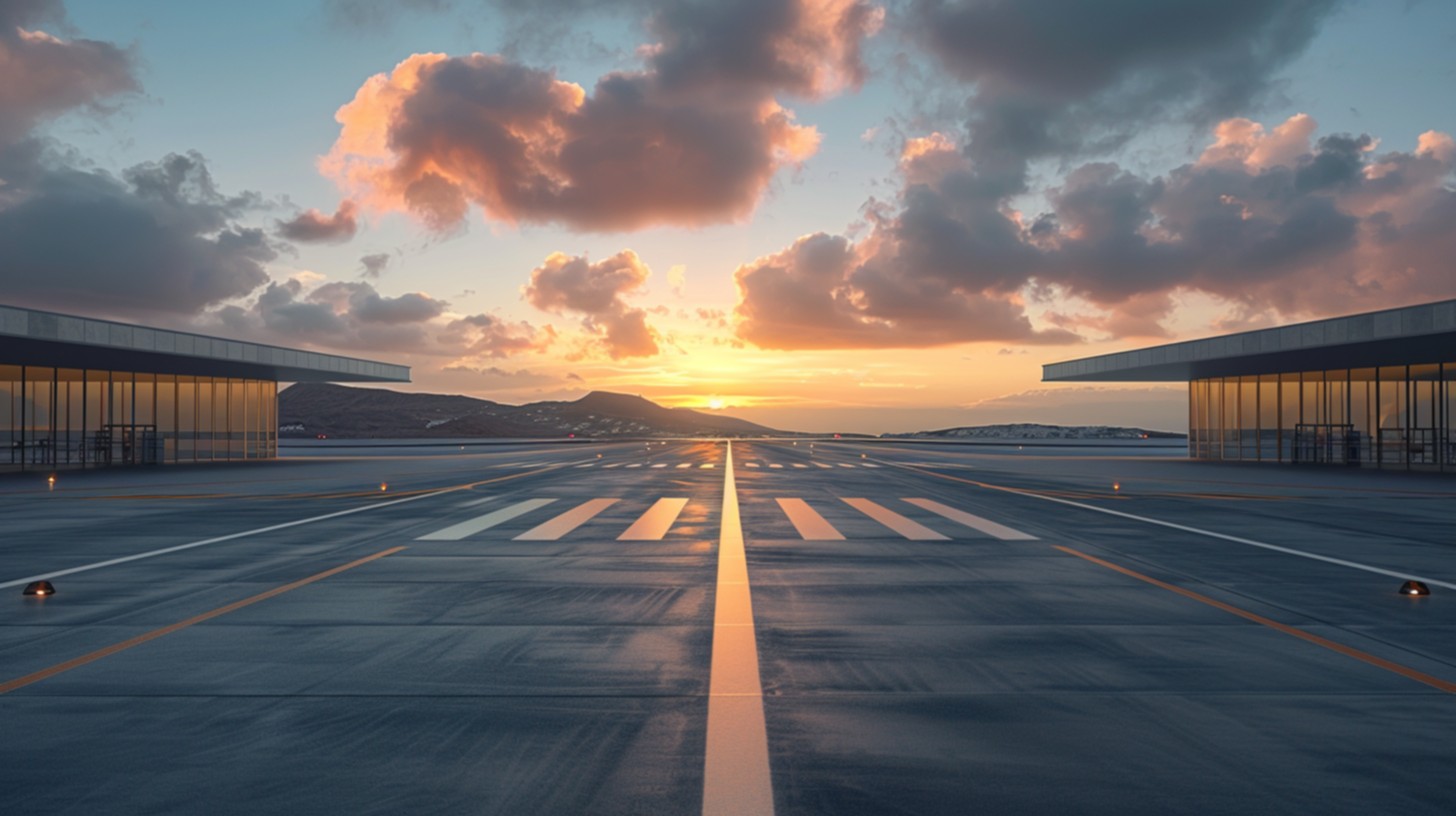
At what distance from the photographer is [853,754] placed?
4.95 metres

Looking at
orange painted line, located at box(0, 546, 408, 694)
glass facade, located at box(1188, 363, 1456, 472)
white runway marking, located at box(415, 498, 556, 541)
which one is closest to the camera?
orange painted line, located at box(0, 546, 408, 694)

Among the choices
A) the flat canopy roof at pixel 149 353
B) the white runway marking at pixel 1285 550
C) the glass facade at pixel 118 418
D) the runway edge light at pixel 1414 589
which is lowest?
the white runway marking at pixel 1285 550

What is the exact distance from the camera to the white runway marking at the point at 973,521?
1481 centimetres

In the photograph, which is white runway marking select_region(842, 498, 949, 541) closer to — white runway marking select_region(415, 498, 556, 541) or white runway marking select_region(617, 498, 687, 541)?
white runway marking select_region(617, 498, 687, 541)

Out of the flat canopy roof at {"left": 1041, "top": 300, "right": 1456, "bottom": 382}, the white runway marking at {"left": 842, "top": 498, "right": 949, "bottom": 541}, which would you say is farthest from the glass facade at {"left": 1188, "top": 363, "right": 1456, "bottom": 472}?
the white runway marking at {"left": 842, "top": 498, "right": 949, "bottom": 541}

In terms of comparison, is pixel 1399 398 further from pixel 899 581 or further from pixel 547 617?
pixel 547 617

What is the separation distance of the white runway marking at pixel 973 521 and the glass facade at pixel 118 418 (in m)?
35.0

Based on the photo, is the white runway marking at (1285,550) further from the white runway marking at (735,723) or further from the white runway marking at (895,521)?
the white runway marking at (735,723)

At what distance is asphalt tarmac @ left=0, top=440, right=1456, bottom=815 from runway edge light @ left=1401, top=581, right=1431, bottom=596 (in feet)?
0.97

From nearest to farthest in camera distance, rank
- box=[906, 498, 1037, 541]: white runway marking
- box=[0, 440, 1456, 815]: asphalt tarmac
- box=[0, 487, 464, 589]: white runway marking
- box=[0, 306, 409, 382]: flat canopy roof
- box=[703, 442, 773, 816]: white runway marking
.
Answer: box=[703, 442, 773, 816]: white runway marking, box=[0, 440, 1456, 815]: asphalt tarmac, box=[0, 487, 464, 589]: white runway marking, box=[906, 498, 1037, 541]: white runway marking, box=[0, 306, 409, 382]: flat canopy roof

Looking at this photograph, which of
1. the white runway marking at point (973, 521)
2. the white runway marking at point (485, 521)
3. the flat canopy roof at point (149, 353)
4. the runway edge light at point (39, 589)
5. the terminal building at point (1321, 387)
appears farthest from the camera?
the terminal building at point (1321, 387)

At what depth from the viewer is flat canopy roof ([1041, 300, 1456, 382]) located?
29453 mm

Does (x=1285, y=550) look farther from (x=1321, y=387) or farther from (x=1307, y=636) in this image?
(x=1321, y=387)

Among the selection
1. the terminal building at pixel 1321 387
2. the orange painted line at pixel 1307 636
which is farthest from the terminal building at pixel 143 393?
the terminal building at pixel 1321 387
